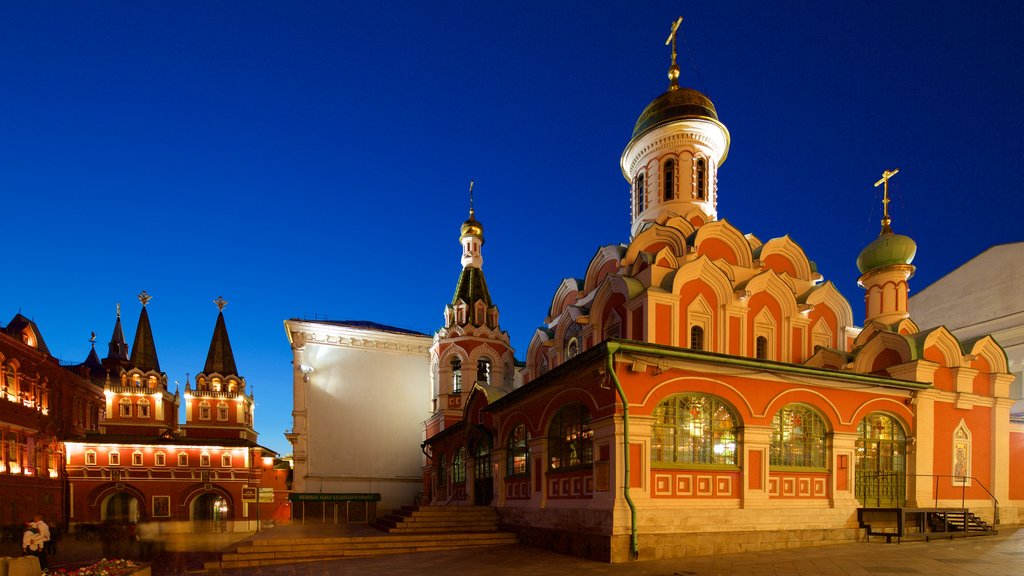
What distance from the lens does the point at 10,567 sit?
26.1ft

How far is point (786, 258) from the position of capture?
19.1 m

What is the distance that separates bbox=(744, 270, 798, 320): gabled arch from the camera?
1722cm

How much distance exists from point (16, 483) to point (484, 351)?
70.0 ft

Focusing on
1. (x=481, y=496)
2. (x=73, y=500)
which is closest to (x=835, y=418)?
(x=481, y=496)

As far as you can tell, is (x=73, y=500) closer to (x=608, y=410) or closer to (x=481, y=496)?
(x=481, y=496)

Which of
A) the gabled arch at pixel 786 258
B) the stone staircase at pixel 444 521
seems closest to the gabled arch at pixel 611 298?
the gabled arch at pixel 786 258

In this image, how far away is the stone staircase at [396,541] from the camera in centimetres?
1288

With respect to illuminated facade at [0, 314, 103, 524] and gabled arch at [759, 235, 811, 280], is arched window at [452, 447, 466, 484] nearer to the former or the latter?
gabled arch at [759, 235, 811, 280]

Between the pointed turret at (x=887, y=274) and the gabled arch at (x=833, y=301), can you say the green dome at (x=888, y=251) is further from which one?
the gabled arch at (x=833, y=301)

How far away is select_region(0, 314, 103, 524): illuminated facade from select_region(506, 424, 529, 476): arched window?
23.0 m

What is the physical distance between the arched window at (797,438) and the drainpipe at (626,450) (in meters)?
3.90

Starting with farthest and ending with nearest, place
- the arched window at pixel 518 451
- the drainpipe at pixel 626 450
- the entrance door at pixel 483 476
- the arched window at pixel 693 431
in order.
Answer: the entrance door at pixel 483 476
the arched window at pixel 518 451
the arched window at pixel 693 431
the drainpipe at pixel 626 450

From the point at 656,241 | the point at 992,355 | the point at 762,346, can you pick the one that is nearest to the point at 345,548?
the point at 656,241

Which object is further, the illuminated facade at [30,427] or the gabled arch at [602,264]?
the illuminated facade at [30,427]
